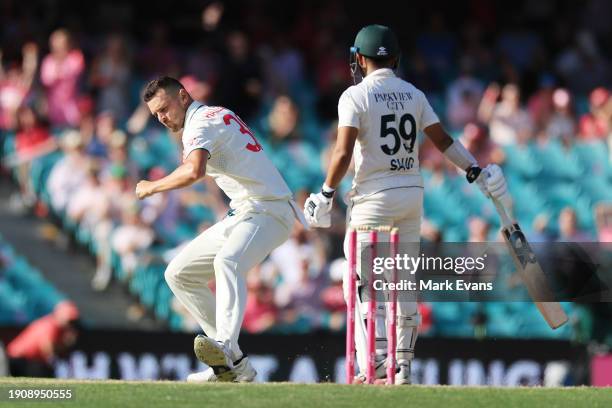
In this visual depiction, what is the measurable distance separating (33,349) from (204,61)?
5.87m

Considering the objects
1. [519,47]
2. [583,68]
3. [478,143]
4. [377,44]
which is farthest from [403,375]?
[519,47]

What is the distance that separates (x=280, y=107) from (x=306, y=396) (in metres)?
A: 8.92

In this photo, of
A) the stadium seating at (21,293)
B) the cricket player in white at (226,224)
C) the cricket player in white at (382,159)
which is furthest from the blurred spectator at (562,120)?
the cricket player in white at (226,224)

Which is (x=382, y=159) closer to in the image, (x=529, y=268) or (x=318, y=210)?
(x=318, y=210)

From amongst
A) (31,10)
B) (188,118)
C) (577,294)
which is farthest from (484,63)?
(188,118)

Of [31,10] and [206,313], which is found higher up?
[31,10]

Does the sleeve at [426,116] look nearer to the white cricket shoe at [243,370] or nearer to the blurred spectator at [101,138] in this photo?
the white cricket shoe at [243,370]

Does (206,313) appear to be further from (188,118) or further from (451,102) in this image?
(451,102)

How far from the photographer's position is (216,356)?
9.03 m

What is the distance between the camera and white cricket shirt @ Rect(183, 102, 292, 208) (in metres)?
9.16

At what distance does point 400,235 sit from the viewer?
9.34m

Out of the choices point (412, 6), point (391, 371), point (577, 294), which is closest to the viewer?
point (391, 371)

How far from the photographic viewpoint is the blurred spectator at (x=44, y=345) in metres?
13.3

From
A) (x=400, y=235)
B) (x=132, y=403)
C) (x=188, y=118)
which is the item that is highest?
(x=188, y=118)
